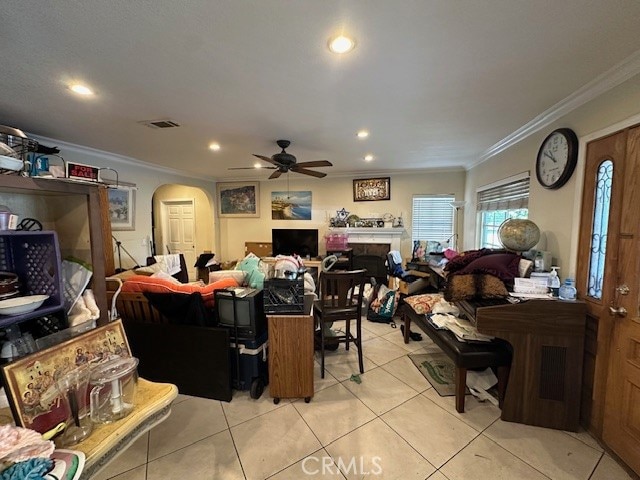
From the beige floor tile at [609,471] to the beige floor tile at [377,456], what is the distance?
0.95 metres

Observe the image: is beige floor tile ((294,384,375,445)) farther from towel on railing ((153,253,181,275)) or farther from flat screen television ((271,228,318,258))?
flat screen television ((271,228,318,258))

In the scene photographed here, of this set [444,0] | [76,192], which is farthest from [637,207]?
[76,192]

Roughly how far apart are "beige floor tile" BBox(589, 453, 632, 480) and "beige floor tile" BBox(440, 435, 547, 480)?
1.09 ft

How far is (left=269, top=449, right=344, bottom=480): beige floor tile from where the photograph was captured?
150 cm

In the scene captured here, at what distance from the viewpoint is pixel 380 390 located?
89.2 inches

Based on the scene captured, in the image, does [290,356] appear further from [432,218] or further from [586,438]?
[432,218]

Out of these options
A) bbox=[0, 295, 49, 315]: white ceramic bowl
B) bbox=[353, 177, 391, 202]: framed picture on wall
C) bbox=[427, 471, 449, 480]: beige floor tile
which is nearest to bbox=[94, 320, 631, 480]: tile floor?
bbox=[427, 471, 449, 480]: beige floor tile

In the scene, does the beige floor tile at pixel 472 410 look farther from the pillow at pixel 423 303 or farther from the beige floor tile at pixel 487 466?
the pillow at pixel 423 303

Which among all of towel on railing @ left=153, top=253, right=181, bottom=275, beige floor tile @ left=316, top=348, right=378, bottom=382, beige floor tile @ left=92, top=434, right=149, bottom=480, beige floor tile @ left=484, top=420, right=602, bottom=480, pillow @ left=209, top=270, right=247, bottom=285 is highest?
pillow @ left=209, top=270, right=247, bottom=285

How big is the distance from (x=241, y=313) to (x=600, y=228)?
2663mm

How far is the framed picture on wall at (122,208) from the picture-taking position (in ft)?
13.1

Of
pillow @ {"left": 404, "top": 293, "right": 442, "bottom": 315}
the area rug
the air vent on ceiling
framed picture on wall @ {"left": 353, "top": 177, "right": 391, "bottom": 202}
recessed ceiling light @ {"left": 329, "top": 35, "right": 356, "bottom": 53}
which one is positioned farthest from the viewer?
framed picture on wall @ {"left": 353, "top": 177, "right": 391, "bottom": 202}

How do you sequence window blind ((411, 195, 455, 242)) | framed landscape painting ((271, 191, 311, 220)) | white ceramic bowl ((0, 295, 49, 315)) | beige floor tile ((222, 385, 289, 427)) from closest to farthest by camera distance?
white ceramic bowl ((0, 295, 49, 315)) → beige floor tile ((222, 385, 289, 427)) → window blind ((411, 195, 455, 242)) → framed landscape painting ((271, 191, 311, 220))

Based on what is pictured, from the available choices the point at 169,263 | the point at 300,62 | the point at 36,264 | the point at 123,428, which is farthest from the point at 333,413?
the point at 169,263
